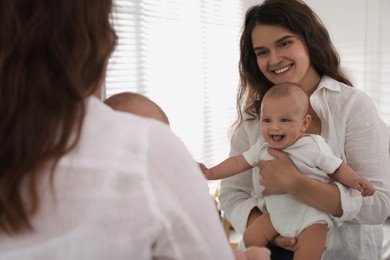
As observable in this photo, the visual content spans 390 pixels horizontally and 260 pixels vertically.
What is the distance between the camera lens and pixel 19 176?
591mm

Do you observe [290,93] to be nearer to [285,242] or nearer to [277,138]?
[277,138]

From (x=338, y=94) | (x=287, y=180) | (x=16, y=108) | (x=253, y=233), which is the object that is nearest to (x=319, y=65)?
(x=338, y=94)

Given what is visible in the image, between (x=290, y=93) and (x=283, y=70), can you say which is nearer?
(x=290, y=93)

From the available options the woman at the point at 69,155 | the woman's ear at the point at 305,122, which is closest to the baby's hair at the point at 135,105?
the woman at the point at 69,155

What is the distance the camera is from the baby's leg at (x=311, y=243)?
1.46 m

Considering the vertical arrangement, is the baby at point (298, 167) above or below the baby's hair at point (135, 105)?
below

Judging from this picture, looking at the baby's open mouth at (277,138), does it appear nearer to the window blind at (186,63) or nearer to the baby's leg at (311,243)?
the baby's leg at (311,243)

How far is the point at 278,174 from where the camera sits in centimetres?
149

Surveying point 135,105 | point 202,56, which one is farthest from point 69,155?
point 202,56

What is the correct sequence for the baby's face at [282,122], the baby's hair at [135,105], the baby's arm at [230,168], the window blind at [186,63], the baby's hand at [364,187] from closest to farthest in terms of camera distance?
the baby's hair at [135,105] → the baby's hand at [364,187] → the baby's face at [282,122] → the baby's arm at [230,168] → the window blind at [186,63]

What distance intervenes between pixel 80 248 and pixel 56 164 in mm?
130

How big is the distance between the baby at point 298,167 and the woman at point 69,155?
0.98 meters

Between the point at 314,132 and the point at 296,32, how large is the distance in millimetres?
426

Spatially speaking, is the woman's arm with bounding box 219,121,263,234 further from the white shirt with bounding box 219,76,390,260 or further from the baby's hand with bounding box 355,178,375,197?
the baby's hand with bounding box 355,178,375,197
